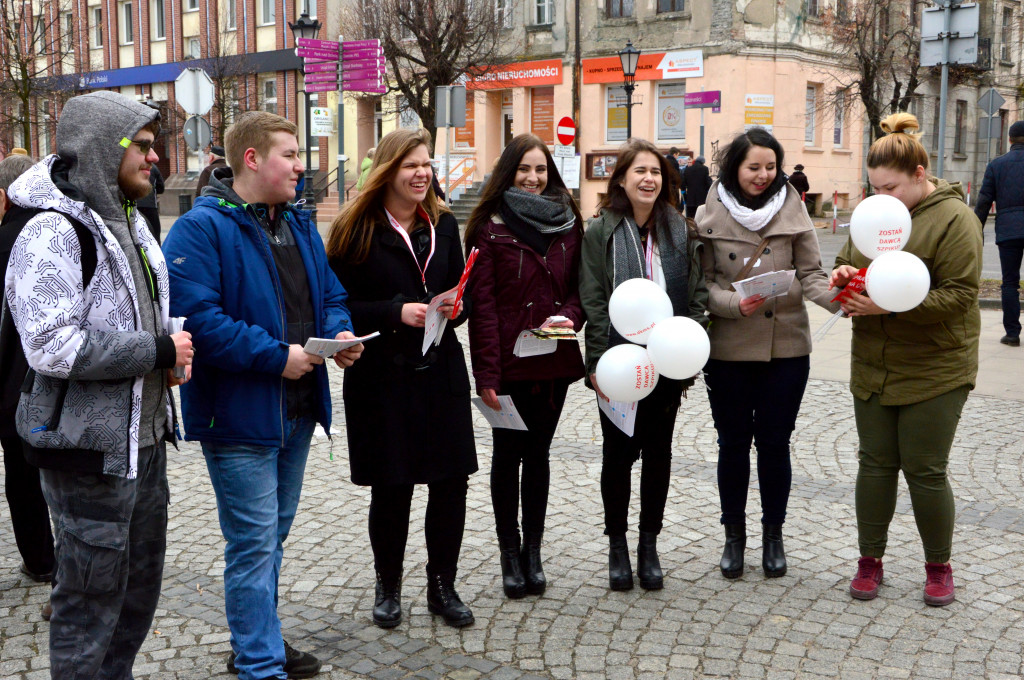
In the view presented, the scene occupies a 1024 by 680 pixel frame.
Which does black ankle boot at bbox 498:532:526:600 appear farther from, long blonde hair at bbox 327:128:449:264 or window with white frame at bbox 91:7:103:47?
window with white frame at bbox 91:7:103:47

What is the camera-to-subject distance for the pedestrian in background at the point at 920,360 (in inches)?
164

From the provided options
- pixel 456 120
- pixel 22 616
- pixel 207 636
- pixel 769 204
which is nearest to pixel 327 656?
pixel 207 636

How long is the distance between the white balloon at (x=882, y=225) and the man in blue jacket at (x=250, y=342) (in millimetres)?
1999

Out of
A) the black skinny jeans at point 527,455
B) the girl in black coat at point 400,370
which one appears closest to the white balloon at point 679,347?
the black skinny jeans at point 527,455

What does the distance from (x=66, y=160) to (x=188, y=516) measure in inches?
116

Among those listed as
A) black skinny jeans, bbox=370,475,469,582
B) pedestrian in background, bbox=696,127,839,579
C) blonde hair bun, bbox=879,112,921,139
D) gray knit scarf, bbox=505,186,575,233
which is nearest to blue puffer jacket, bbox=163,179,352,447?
black skinny jeans, bbox=370,475,469,582

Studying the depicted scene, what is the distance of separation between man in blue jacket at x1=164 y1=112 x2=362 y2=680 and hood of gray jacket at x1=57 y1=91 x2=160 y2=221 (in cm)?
43

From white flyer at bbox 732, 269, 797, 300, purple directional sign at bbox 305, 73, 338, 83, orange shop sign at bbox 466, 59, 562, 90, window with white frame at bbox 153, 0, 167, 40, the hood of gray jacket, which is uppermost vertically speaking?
window with white frame at bbox 153, 0, 167, 40

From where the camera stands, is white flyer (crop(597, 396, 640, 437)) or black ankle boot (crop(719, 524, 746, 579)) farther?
black ankle boot (crop(719, 524, 746, 579))

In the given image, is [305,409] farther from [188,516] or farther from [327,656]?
[188,516]

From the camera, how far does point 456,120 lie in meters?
19.7

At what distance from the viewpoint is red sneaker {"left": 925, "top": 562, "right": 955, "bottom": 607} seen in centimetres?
429

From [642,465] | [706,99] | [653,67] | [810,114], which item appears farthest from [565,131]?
[642,465]

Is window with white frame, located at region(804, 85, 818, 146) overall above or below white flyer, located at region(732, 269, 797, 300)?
above
